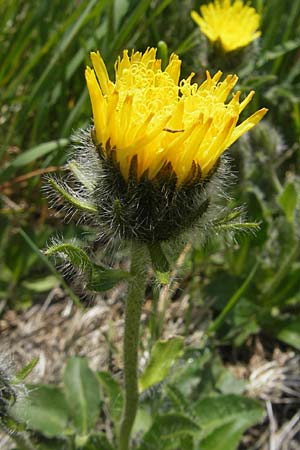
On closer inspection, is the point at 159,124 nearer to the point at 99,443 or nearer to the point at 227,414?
the point at 99,443

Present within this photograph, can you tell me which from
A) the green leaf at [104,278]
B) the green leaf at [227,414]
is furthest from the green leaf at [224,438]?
the green leaf at [104,278]

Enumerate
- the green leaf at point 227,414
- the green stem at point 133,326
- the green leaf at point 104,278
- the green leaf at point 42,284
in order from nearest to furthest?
the green leaf at point 104,278, the green stem at point 133,326, the green leaf at point 227,414, the green leaf at point 42,284

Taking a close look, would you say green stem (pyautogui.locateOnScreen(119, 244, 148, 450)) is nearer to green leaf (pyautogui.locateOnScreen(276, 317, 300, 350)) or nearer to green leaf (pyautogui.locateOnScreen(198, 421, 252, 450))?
green leaf (pyautogui.locateOnScreen(198, 421, 252, 450))

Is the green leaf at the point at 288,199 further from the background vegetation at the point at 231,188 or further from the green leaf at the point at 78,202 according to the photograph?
the green leaf at the point at 78,202

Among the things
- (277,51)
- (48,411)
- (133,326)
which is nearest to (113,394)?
(48,411)

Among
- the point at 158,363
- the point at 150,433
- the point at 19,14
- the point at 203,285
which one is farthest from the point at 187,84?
the point at 19,14

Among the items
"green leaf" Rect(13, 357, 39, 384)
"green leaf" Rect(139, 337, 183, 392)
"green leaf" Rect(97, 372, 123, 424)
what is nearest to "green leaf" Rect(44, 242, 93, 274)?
"green leaf" Rect(13, 357, 39, 384)
